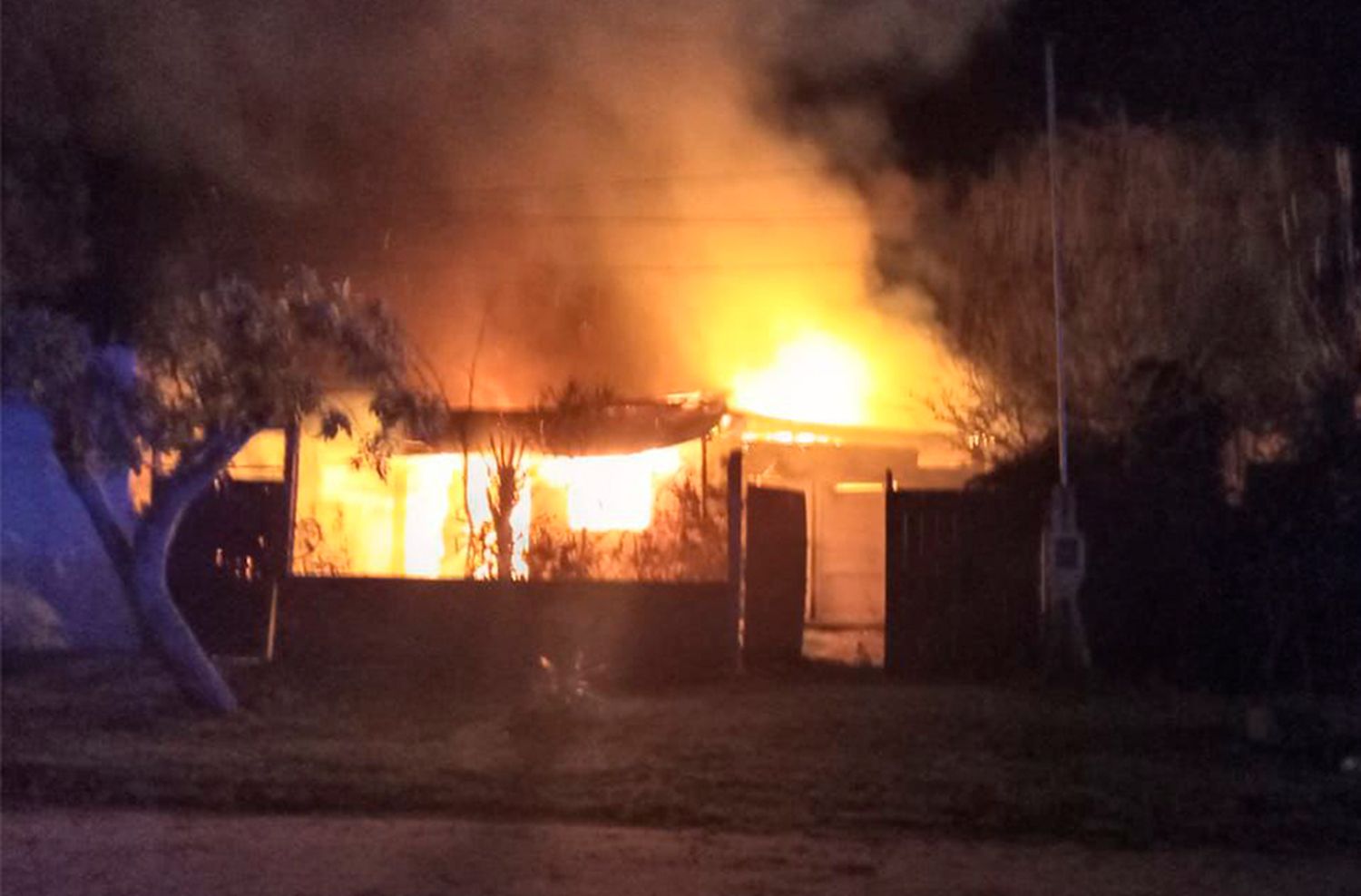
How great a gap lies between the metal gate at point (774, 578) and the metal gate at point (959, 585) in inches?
44.4

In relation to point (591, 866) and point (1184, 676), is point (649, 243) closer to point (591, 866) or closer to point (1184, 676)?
point (1184, 676)

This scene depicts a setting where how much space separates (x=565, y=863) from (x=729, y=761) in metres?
2.21

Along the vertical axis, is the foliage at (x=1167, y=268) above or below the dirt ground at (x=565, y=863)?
above

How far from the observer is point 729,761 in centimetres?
934

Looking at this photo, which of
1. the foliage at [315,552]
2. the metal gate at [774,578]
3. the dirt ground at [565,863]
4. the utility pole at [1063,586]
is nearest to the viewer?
the dirt ground at [565,863]

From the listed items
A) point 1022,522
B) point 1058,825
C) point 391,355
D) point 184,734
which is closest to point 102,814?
point 184,734

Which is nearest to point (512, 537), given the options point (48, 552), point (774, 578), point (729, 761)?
point (774, 578)

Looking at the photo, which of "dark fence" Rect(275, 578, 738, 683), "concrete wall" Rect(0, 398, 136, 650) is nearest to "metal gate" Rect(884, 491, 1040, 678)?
"dark fence" Rect(275, 578, 738, 683)

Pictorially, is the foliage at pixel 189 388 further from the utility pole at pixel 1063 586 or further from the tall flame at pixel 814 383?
the tall flame at pixel 814 383

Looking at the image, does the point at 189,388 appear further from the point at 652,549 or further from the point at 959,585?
the point at 959,585

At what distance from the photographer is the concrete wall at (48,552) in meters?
14.7

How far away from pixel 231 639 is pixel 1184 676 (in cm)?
830

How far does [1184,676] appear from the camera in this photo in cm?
1222

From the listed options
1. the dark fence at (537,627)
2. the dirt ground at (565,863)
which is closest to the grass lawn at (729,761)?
the dirt ground at (565,863)
